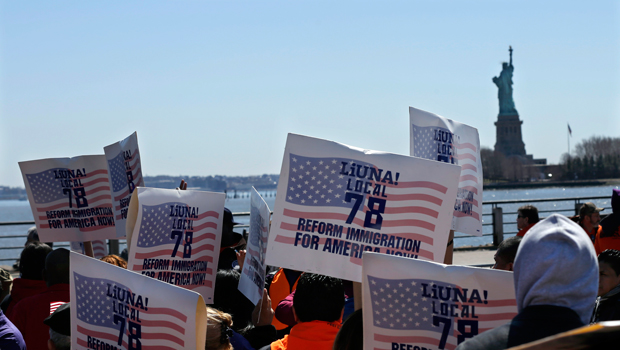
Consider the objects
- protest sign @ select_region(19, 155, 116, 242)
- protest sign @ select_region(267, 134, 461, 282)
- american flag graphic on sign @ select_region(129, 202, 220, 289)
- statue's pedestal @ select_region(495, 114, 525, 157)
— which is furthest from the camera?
statue's pedestal @ select_region(495, 114, 525, 157)

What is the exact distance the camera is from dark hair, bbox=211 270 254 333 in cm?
383

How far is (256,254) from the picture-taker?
13.6 feet

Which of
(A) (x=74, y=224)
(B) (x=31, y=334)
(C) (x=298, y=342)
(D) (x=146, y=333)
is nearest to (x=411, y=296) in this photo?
(C) (x=298, y=342)

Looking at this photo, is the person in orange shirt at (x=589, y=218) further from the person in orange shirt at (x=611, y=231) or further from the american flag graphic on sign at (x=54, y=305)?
the american flag graphic on sign at (x=54, y=305)

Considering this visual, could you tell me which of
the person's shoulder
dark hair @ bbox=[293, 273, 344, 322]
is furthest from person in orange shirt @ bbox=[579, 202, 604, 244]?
the person's shoulder

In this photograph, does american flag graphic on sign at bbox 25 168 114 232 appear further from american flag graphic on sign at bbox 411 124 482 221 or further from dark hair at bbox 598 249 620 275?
dark hair at bbox 598 249 620 275

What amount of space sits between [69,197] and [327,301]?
3.93 m

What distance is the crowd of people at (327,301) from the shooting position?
1.84 meters

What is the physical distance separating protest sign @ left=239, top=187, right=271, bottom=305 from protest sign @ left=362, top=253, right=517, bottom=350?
4.18ft

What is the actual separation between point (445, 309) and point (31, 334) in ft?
9.40

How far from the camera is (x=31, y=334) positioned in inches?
156

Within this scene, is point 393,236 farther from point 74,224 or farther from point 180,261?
point 74,224

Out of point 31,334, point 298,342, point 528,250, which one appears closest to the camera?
point 528,250

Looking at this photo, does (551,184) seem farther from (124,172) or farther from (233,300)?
(233,300)
